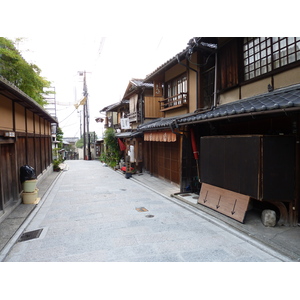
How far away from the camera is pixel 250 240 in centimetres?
616

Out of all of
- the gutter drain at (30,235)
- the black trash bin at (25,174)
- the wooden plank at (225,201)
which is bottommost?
the gutter drain at (30,235)

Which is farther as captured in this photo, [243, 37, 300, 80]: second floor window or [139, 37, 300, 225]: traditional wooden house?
[243, 37, 300, 80]: second floor window

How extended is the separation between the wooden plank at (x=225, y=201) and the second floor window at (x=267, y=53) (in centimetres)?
440

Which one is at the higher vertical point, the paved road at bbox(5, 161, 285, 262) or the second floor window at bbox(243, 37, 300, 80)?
the second floor window at bbox(243, 37, 300, 80)

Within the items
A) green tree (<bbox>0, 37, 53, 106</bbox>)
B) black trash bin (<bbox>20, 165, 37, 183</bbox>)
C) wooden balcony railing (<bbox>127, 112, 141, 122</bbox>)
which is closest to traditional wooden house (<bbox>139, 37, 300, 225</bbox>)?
black trash bin (<bbox>20, 165, 37, 183</bbox>)

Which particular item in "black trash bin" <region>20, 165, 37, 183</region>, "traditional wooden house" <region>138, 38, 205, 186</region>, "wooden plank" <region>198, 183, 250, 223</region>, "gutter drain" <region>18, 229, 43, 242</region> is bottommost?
"gutter drain" <region>18, 229, 43, 242</region>

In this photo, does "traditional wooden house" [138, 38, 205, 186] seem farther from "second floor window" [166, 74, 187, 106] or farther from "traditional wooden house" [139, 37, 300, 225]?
"traditional wooden house" [139, 37, 300, 225]

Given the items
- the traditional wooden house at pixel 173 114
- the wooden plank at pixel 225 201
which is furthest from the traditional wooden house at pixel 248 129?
the traditional wooden house at pixel 173 114

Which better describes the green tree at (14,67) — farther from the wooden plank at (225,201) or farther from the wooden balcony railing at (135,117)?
the wooden plank at (225,201)

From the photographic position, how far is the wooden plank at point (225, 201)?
290 inches

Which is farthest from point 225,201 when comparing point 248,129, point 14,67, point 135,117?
point 135,117

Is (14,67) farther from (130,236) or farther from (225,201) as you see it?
(225,201)

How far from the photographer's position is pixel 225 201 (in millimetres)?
8219

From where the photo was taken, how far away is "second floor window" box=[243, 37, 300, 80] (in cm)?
713
